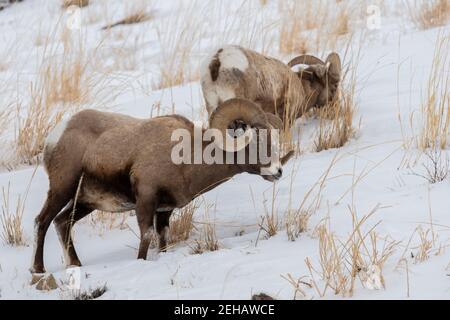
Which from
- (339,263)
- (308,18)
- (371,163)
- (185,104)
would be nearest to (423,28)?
(308,18)

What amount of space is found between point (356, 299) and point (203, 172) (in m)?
1.72

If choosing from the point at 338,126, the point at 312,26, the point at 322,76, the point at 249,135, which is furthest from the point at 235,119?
the point at 312,26

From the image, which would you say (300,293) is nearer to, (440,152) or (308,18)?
(440,152)

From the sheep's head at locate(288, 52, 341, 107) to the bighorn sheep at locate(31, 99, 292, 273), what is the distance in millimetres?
2720

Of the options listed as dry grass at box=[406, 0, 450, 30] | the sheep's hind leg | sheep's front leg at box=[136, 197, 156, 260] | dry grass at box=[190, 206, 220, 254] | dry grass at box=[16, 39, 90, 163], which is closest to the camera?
sheep's front leg at box=[136, 197, 156, 260]

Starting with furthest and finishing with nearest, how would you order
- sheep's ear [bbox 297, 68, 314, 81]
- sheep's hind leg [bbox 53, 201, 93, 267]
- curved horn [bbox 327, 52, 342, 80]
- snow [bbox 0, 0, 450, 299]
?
sheep's ear [bbox 297, 68, 314, 81] → curved horn [bbox 327, 52, 342, 80] → sheep's hind leg [bbox 53, 201, 93, 267] → snow [bbox 0, 0, 450, 299]

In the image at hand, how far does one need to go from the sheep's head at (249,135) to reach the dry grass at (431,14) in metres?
6.01

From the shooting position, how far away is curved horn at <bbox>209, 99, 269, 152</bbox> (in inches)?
219

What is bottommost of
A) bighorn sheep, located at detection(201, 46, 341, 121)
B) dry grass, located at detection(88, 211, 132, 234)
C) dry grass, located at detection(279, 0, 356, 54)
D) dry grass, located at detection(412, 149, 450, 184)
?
dry grass, located at detection(88, 211, 132, 234)

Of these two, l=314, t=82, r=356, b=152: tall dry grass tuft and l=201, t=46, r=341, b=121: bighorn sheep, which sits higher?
l=201, t=46, r=341, b=121: bighorn sheep

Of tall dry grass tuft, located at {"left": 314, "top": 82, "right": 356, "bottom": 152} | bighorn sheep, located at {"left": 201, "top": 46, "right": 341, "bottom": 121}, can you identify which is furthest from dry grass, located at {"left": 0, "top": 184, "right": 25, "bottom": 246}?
tall dry grass tuft, located at {"left": 314, "top": 82, "right": 356, "bottom": 152}

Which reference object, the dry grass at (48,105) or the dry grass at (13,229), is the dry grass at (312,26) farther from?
the dry grass at (13,229)

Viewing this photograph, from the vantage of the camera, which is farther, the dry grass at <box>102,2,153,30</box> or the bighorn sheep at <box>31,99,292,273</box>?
the dry grass at <box>102,2,153,30</box>

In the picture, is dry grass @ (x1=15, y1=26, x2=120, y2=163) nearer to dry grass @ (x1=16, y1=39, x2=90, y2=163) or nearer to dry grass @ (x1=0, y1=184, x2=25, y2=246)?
dry grass @ (x1=16, y1=39, x2=90, y2=163)
